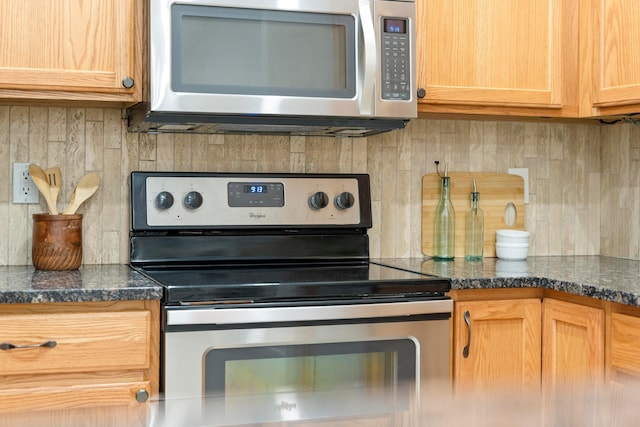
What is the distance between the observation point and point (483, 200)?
9.50 ft

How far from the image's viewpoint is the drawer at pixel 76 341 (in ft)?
6.30

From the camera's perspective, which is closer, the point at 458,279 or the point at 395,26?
the point at 458,279

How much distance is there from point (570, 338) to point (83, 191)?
1.43 meters

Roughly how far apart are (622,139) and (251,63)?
1418 millimetres

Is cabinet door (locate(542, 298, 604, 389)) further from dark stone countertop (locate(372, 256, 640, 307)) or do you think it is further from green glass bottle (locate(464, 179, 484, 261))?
green glass bottle (locate(464, 179, 484, 261))

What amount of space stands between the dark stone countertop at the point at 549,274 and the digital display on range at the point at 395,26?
0.70 m

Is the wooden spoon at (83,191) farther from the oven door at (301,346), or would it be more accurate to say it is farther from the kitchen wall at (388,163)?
the oven door at (301,346)

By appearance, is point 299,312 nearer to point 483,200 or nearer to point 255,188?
point 255,188

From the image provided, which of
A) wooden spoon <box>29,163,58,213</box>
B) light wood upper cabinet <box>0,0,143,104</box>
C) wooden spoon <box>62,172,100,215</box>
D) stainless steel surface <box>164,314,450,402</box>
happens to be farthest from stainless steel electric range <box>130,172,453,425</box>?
light wood upper cabinet <box>0,0,143,104</box>

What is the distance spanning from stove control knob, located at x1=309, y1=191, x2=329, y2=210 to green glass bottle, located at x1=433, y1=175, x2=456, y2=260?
1.37ft

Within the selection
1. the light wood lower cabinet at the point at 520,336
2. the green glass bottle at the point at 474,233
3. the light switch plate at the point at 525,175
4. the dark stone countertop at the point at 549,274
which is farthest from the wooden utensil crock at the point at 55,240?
the light switch plate at the point at 525,175

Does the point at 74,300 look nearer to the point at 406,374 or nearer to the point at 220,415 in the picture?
the point at 406,374

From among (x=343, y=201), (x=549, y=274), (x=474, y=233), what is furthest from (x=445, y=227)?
(x=549, y=274)

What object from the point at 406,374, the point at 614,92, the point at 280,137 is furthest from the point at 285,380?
the point at 614,92
